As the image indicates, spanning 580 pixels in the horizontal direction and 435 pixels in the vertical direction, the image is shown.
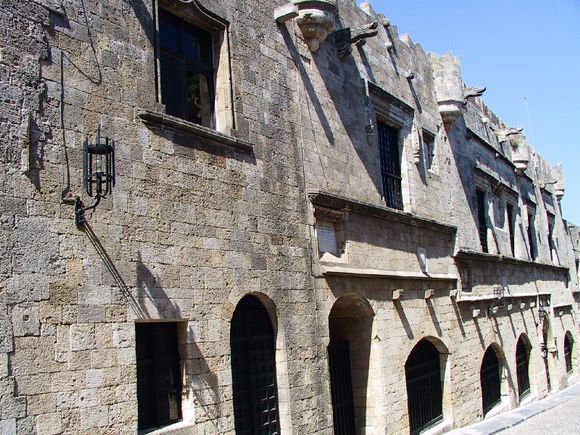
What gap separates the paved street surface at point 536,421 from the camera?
40.8 feet

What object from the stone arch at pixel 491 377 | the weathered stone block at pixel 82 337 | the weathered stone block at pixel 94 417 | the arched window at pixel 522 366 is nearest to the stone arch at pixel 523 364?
the arched window at pixel 522 366

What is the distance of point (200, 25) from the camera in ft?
26.0

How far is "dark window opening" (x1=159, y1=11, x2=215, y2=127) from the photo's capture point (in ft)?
24.4

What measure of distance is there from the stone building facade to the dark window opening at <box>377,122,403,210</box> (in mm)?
59

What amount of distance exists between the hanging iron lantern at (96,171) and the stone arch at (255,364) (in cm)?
236

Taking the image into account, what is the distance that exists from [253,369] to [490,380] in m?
9.27

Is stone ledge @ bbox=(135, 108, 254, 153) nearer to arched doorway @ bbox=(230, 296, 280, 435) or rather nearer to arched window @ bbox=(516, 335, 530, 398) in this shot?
arched doorway @ bbox=(230, 296, 280, 435)

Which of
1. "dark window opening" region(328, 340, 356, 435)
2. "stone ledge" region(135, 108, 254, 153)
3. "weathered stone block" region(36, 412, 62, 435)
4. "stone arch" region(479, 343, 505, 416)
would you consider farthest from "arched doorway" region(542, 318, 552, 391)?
"weathered stone block" region(36, 412, 62, 435)

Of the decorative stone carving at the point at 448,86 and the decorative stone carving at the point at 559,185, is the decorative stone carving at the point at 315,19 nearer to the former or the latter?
the decorative stone carving at the point at 448,86

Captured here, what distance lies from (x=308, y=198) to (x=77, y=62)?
12.6ft

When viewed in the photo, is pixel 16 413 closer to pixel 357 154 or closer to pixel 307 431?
pixel 307 431

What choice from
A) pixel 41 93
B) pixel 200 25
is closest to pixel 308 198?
pixel 200 25

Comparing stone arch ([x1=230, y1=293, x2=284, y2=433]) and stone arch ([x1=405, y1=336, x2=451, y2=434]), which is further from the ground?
stone arch ([x1=230, y1=293, x2=284, y2=433])

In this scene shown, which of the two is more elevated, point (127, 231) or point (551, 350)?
point (127, 231)
